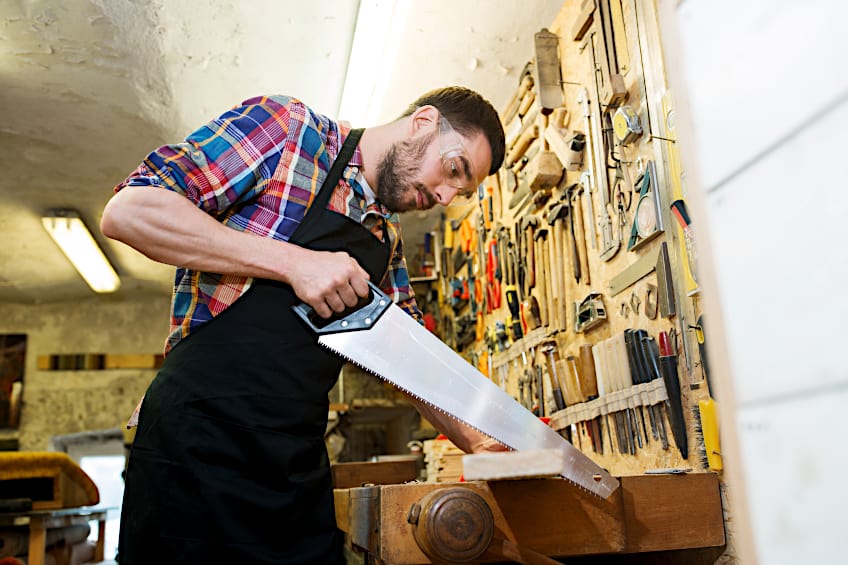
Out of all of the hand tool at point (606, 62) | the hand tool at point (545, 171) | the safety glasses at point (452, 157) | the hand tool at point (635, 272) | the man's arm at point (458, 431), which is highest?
the hand tool at point (606, 62)

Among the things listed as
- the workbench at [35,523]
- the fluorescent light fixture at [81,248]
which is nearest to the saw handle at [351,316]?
the workbench at [35,523]

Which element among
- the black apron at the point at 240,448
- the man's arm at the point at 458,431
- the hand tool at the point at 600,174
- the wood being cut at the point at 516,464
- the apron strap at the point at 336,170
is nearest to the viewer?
the wood being cut at the point at 516,464

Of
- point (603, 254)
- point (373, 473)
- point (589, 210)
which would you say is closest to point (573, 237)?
point (589, 210)

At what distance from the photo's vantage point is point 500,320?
4086 mm

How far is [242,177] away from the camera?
1616mm

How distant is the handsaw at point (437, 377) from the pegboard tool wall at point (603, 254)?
0.60 metres

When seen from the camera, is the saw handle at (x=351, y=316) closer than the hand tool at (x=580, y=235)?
Yes

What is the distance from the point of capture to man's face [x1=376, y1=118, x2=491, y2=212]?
1.93 meters

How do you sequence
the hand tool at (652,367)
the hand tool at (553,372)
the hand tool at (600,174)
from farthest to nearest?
the hand tool at (553,372), the hand tool at (600,174), the hand tool at (652,367)

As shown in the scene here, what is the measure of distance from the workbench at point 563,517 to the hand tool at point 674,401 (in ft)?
0.80

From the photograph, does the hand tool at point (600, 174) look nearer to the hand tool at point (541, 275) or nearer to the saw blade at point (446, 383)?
the hand tool at point (541, 275)

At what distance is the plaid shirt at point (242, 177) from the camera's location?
1.57m

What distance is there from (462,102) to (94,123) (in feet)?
10.5

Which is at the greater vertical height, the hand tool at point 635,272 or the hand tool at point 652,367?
the hand tool at point 635,272
